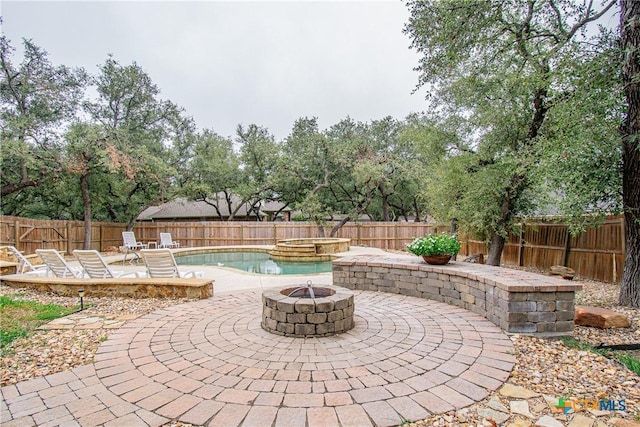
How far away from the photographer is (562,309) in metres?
3.59

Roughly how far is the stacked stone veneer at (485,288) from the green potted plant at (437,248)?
145mm

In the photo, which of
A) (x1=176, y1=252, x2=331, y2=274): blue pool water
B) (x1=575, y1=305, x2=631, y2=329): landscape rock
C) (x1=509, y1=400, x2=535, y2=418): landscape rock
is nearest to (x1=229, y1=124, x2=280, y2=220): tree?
(x1=176, y1=252, x2=331, y2=274): blue pool water

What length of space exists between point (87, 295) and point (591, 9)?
10098 mm

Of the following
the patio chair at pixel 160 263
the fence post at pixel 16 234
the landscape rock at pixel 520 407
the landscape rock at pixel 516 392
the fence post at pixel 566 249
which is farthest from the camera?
the fence post at pixel 16 234

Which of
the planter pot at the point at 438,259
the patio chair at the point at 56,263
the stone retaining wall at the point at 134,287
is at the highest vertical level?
the planter pot at the point at 438,259

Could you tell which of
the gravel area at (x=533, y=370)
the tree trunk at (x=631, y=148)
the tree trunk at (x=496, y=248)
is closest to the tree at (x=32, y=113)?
the gravel area at (x=533, y=370)

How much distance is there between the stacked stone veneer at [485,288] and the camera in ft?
11.7

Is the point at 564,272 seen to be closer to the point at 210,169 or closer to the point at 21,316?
the point at 21,316

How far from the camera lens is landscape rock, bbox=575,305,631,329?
13.1 feet

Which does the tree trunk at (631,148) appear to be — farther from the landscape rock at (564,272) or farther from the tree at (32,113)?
the tree at (32,113)

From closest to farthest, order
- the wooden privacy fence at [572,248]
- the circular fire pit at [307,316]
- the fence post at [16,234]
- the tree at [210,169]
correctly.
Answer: the circular fire pit at [307,316] < the wooden privacy fence at [572,248] < the fence post at [16,234] < the tree at [210,169]

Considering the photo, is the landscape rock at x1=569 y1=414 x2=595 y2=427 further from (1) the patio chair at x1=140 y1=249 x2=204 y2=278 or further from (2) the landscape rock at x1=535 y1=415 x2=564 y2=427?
(1) the patio chair at x1=140 y1=249 x2=204 y2=278

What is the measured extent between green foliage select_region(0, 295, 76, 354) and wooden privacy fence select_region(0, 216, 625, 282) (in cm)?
884

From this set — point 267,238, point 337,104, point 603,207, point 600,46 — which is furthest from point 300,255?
point 337,104
